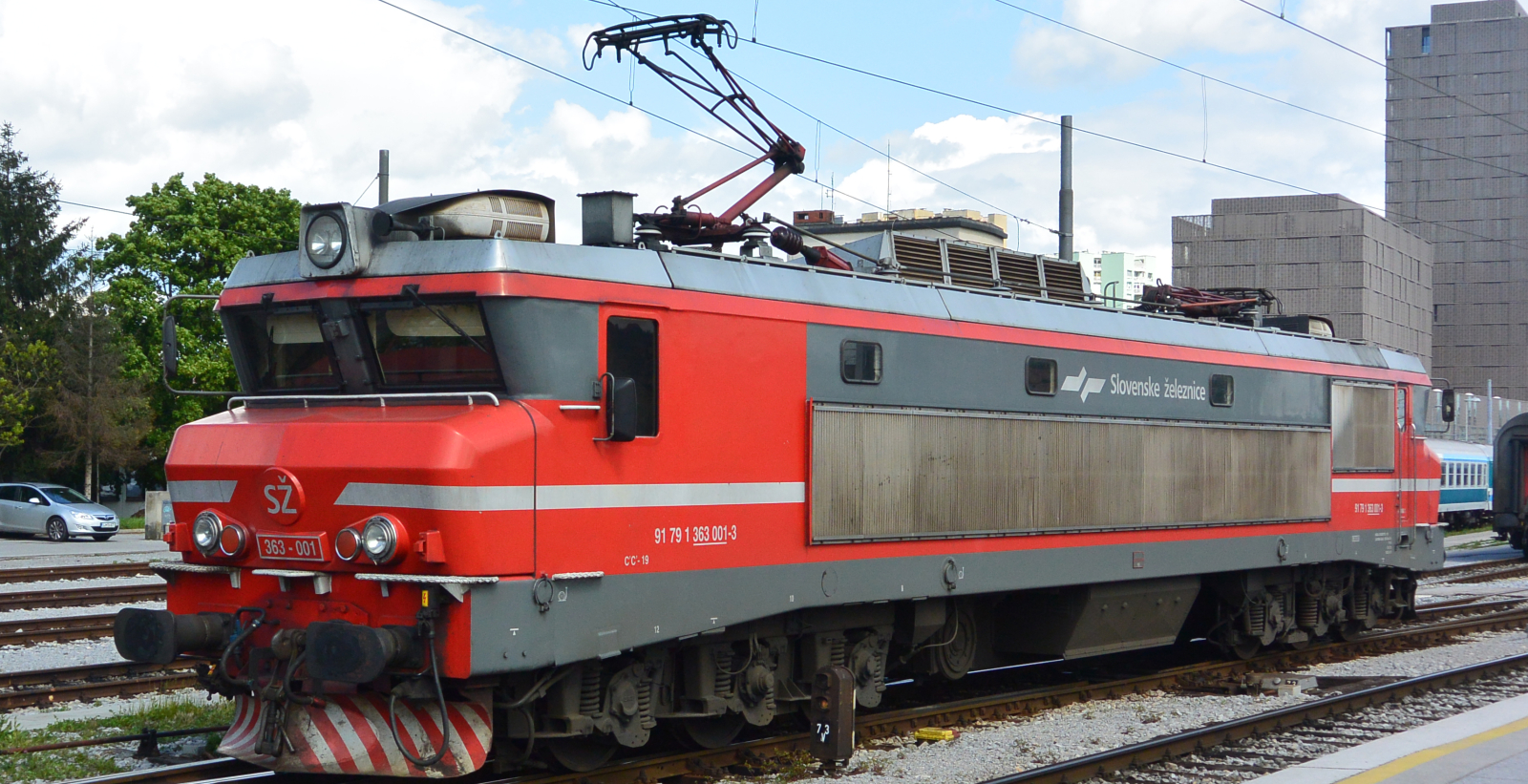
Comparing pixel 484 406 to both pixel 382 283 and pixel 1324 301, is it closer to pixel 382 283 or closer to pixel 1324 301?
pixel 382 283

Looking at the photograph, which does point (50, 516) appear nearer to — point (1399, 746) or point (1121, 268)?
point (1399, 746)

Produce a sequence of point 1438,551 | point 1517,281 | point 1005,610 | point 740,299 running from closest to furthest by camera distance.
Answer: point 740,299
point 1005,610
point 1438,551
point 1517,281

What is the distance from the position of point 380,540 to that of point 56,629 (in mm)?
9995

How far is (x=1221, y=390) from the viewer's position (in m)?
14.0

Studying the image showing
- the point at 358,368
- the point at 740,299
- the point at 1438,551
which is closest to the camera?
the point at 358,368

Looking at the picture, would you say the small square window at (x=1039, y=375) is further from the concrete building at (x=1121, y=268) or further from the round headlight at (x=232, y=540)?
the concrete building at (x=1121, y=268)

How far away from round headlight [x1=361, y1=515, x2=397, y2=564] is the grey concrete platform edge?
17.6 ft

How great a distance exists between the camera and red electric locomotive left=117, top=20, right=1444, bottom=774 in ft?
26.3

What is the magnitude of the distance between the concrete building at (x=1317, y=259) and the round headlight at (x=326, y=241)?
82734 millimetres

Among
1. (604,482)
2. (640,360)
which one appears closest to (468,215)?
(640,360)

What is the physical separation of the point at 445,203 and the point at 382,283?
2.14 feet

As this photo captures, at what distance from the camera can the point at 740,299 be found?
9.47 metres

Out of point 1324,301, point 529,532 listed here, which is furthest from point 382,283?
point 1324,301

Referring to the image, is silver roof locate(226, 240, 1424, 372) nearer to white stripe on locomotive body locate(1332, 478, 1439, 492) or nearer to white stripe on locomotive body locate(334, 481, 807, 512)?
white stripe on locomotive body locate(334, 481, 807, 512)
